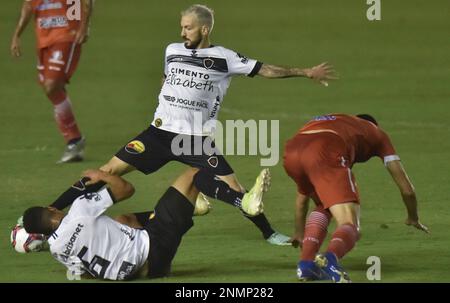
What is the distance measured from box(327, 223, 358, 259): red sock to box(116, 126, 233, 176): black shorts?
2.14 metres

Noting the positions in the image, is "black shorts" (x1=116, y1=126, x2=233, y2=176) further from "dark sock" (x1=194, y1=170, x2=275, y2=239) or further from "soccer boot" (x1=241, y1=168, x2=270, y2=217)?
"soccer boot" (x1=241, y1=168, x2=270, y2=217)

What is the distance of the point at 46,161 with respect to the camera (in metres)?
16.8

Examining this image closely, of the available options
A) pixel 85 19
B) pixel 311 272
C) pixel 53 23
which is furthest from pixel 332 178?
pixel 53 23

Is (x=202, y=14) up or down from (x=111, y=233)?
up

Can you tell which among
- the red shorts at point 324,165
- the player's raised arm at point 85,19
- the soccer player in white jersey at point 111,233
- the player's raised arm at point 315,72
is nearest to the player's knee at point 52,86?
the player's raised arm at point 85,19

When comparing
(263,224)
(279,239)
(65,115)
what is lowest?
(279,239)

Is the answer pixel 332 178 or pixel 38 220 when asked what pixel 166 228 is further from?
pixel 332 178

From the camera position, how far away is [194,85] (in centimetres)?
1209

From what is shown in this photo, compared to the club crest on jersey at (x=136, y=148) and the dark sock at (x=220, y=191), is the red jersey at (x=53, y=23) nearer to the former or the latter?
the club crest on jersey at (x=136, y=148)

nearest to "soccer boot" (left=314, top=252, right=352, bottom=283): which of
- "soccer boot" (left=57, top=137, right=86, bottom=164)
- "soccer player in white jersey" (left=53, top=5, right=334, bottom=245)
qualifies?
"soccer player in white jersey" (left=53, top=5, right=334, bottom=245)

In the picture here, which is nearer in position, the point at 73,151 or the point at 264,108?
the point at 73,151

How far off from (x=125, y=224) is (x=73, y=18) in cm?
639

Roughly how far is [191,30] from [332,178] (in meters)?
2.49

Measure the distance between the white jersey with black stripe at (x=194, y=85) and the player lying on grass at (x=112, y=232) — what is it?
1.55 metres
